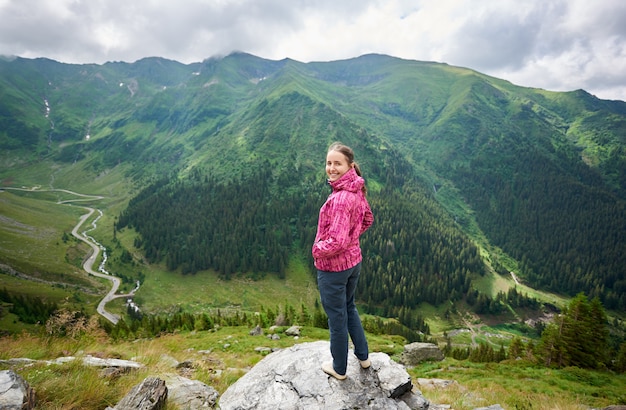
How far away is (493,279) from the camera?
133m

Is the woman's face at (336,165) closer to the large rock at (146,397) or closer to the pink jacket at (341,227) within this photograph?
the pink jacket at (341,227)

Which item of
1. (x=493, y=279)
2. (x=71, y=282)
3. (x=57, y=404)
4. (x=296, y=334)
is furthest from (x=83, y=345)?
(x=493, y=279)

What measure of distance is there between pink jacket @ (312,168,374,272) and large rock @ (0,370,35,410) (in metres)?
5.48

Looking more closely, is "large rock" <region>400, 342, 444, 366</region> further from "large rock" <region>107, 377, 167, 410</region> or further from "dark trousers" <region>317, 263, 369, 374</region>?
"large rock" <region>107, 377, 167, 410</region>

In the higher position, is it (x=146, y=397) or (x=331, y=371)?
(x=331, y=371)

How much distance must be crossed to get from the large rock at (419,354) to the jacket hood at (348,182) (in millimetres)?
25330

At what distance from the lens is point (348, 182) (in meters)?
6.73

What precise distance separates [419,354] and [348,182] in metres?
26.7

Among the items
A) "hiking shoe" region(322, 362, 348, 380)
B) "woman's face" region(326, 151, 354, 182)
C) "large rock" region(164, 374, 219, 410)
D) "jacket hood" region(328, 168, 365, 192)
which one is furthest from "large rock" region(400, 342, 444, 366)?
"woman's face" region(326, 151, 354, 182)

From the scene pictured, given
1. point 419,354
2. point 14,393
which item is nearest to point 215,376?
point 14,393

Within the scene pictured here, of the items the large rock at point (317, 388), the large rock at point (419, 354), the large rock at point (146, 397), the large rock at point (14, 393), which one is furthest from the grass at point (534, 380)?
the large rock at point (14, 393)

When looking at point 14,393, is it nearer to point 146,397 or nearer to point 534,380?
point 146,397

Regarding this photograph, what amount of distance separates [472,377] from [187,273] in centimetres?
11319

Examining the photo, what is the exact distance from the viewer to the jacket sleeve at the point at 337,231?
244 inches
